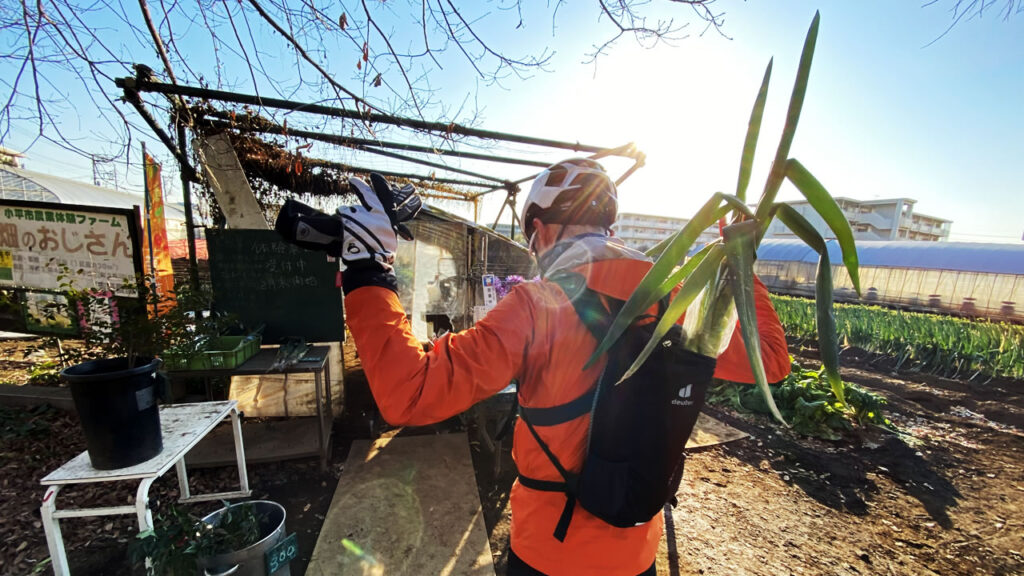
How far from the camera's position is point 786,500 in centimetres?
347

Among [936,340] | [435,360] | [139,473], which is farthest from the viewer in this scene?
[936,340]

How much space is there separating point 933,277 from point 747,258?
25.1 metres

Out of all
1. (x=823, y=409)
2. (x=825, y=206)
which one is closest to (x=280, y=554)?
(x=825, y=206)

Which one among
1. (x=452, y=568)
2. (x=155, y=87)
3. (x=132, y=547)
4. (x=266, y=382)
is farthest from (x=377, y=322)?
(x=266, y=382)

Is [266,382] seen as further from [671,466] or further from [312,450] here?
[671,466]

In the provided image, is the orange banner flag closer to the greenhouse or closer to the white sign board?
the white sign board

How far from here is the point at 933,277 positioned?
1706cm

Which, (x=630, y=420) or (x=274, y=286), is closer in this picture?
(x=630, y=420)

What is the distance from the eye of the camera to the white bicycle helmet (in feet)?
4.58

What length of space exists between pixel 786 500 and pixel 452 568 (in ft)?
10.2

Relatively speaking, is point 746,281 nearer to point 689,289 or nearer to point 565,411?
point 689,289

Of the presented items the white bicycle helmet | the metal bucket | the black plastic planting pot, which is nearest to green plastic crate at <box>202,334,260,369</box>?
the black plastic planting pot

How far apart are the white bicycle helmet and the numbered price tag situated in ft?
7.27

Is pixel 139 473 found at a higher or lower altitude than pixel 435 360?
lower
